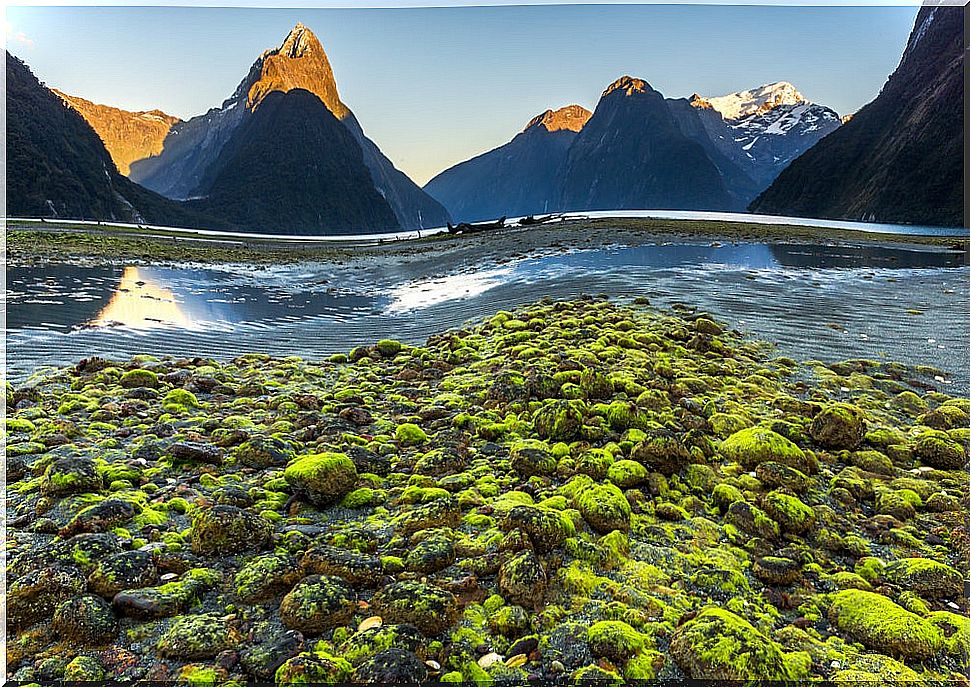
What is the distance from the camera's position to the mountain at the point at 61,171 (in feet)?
266

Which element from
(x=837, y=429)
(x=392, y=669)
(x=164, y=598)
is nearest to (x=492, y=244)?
(x=837, y=429)

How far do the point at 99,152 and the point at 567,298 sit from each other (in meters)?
133

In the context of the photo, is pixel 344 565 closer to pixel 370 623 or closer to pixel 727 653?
pixel 370 623

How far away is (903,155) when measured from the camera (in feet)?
298

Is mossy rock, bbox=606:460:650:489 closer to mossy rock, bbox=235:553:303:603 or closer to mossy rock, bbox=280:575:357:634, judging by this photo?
mossy rock, bbox=280:575:357:634

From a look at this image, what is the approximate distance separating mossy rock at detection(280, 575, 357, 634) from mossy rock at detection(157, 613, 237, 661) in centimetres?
31

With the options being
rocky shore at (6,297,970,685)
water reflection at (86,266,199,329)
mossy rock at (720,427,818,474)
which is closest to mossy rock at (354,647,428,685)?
rocky shore at (6,297,970,685)

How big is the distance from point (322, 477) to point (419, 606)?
5.91ft

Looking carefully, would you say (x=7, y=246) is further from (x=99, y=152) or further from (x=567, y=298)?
(x=99, y=152)

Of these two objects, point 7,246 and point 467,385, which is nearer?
point 467,385

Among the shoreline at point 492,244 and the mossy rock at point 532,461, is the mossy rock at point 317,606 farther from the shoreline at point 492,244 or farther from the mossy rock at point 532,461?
the shoreline at point 492,244

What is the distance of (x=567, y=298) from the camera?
12.7 metres

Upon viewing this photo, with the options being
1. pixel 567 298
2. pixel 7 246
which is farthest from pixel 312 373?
pixel 7 246

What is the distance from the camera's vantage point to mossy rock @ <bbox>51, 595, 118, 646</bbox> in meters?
2.73
